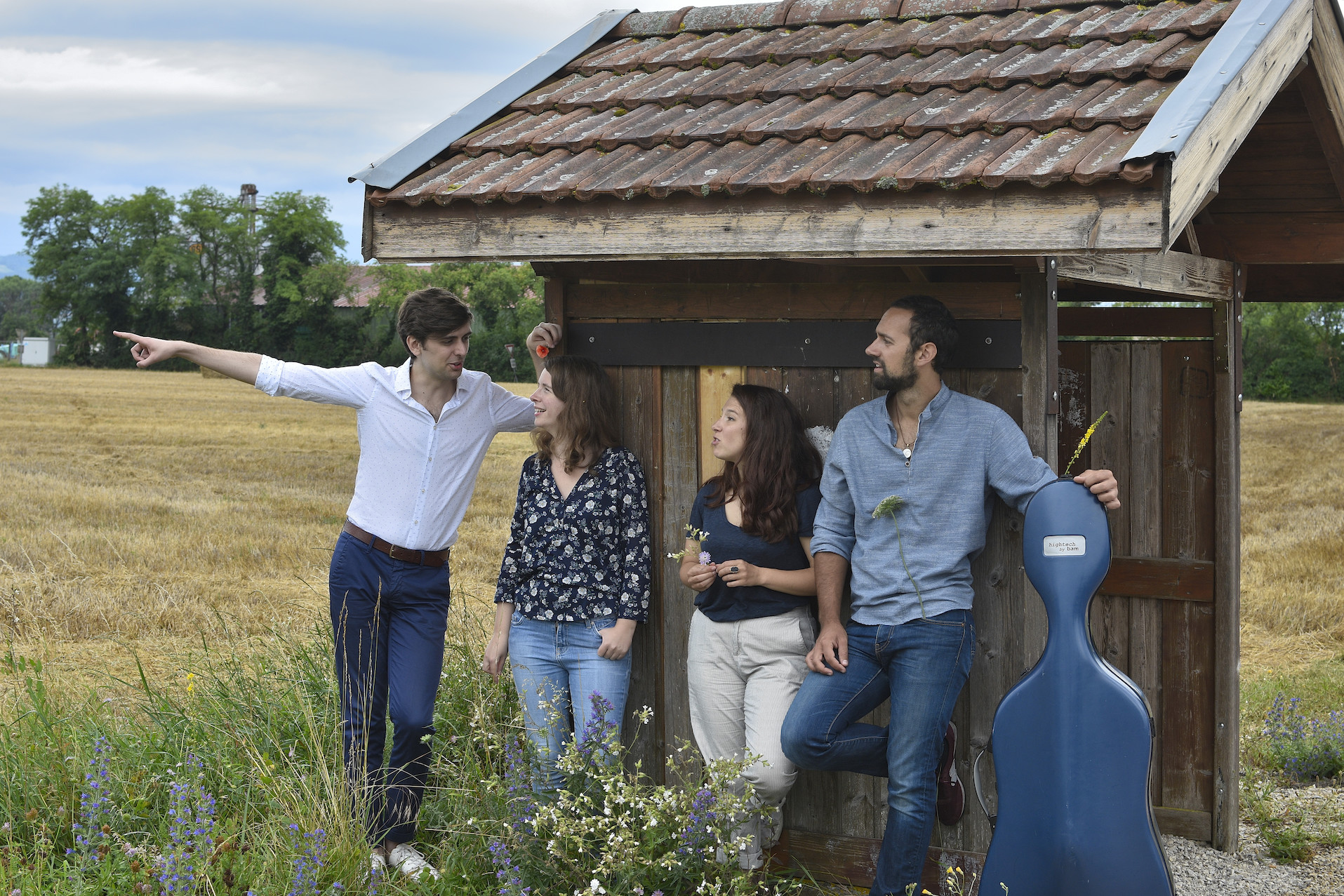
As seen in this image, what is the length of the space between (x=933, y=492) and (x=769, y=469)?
0.56 metres

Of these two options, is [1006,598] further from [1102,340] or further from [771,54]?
[771,54]

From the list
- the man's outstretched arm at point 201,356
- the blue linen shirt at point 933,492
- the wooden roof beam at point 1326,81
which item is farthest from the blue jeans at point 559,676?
the wooden roof beam at point 1326,81

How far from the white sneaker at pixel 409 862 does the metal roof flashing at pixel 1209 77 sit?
10.1 ft

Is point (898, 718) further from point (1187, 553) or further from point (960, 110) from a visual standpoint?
point (1187, 553)

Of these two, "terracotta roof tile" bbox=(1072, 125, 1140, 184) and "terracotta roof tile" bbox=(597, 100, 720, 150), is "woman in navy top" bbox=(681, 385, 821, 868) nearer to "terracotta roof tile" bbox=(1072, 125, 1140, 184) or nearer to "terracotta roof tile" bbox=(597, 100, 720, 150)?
"terracotta roof tile" bbox=(597, 100, 720, 150)

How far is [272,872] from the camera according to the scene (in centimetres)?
377

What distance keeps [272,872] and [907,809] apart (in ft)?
6.68

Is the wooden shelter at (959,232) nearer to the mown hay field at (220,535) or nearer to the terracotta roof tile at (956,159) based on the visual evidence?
the terracotta roof tile at (956,159)

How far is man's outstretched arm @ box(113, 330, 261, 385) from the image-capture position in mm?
3967

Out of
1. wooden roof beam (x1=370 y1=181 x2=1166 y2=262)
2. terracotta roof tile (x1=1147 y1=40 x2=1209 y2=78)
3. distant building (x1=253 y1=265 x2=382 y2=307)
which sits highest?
distant building (x1=253 y1=265 x2=382 y2=307)

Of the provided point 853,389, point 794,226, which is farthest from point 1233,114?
point 853,389

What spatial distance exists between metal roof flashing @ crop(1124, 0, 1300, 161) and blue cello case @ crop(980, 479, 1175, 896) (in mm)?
958

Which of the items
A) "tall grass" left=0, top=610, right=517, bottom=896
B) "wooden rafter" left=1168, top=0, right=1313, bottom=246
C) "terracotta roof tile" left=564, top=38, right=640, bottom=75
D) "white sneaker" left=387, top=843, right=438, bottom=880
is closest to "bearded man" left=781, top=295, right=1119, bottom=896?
"wooden rafter" left=1168, top=0, right=1313, bottom=246

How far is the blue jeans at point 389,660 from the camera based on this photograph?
13.6 ft
